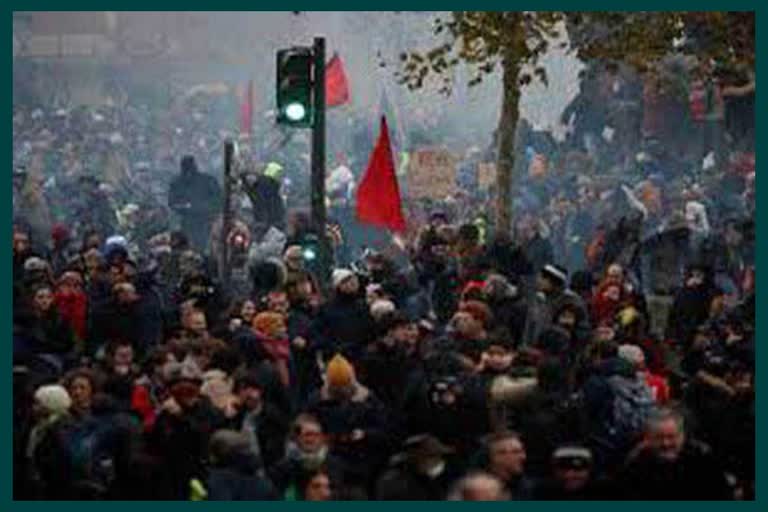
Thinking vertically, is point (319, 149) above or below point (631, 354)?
above

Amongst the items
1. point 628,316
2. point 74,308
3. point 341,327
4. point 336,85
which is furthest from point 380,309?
point 336,85

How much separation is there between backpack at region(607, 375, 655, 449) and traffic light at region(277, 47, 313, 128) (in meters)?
5.90

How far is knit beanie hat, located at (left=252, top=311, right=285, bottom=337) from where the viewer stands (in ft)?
56.9

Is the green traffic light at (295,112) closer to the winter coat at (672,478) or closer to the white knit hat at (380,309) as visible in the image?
the white knit hat at (380,309)

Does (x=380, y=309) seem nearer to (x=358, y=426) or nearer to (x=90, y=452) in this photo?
(x=358, y=426)

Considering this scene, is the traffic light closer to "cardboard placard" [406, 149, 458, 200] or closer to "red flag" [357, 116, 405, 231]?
"red flag" [357, 116, 405, 231]

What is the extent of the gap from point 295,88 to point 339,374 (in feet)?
20.3

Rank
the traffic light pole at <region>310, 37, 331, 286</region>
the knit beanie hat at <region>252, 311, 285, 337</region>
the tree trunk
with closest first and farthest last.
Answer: the knit beanie hat at <region>252, 311, 285, 337</region> → the traffic light pole at <region>310, 37, 331, 286</region> → the tree trunk

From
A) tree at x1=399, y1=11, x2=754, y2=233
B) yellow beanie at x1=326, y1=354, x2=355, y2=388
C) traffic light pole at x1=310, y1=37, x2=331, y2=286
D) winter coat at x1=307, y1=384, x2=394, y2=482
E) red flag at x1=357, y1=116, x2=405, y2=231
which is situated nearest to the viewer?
winter coat at x1=307, y1=384, x2=394, y2=482

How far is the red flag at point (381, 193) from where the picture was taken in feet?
74.5

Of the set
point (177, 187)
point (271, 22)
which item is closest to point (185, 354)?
point (177, 187)

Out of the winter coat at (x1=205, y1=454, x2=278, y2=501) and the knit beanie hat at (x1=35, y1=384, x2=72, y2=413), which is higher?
the knit beanie hat at (x1=35, y1=384, x2=72, y2=413)

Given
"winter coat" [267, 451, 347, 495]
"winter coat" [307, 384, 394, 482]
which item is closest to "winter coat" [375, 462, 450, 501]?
"winter coat" [267, 451, 347, 495]

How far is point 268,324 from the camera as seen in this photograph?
17.4 m
